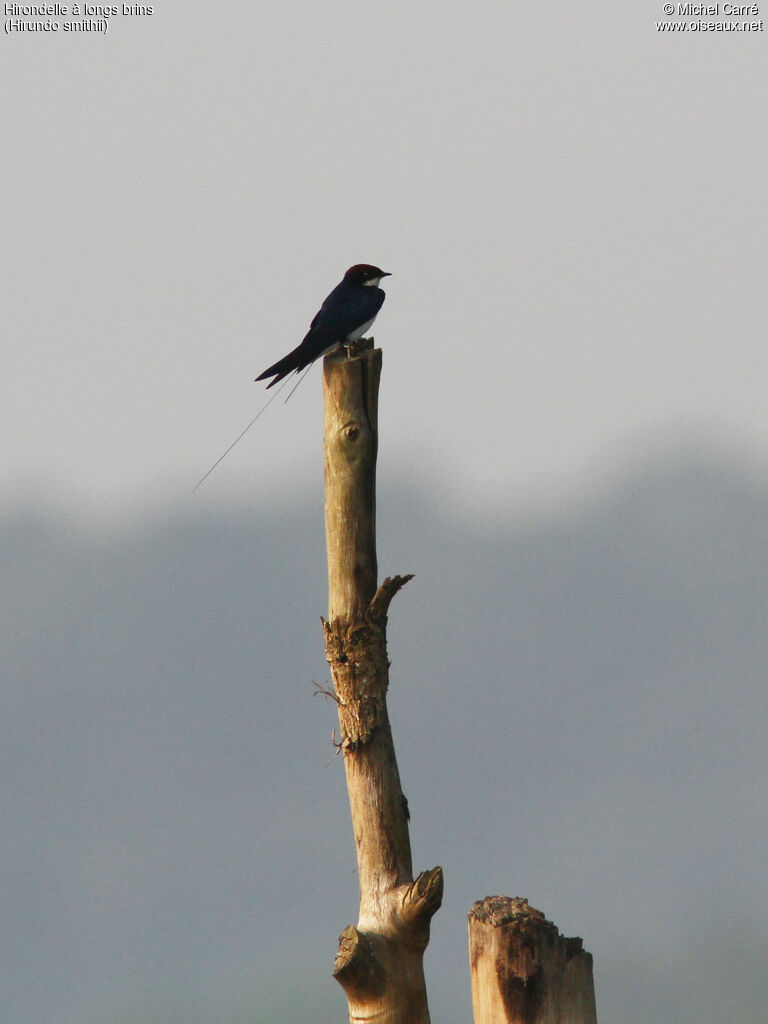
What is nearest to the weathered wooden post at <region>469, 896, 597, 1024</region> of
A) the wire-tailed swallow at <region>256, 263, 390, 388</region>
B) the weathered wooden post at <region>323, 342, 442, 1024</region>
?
the weathered wooden post at <region>323, 342, 442, 1024</region>

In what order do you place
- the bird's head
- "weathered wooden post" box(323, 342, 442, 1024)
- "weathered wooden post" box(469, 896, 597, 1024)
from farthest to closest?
the bird's head < "weathered wooden post" box(323, 342, 442, 1024) < "weathered wooden post" box(469, 896, 597, 1024)

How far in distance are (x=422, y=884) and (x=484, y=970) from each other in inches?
32.9

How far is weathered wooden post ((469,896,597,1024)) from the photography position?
6066 mm

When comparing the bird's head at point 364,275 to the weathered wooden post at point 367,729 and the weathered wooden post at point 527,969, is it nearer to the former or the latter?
the weathered wooden post at point 367,729

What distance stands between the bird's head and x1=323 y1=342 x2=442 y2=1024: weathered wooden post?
153 centimetres

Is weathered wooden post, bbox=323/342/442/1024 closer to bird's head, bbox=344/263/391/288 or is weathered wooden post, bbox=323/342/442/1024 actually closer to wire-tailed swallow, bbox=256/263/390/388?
wire-tailed swallow, bbox=256/263/390/388

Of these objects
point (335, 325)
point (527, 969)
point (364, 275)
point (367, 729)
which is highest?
point (364, 275)

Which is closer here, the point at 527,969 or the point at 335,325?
the point at 527,969

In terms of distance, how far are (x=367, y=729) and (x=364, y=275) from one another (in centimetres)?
380

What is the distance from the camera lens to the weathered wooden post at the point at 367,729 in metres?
6.94

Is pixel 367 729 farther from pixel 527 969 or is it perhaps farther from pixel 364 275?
pixel 364 275

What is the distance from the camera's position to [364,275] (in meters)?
9.27

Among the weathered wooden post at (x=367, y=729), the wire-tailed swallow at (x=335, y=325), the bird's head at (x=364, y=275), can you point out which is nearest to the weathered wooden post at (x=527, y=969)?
the weathered wooden post at (x=367, y=729)

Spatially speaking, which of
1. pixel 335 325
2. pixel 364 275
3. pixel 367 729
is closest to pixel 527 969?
pixel 367 729
